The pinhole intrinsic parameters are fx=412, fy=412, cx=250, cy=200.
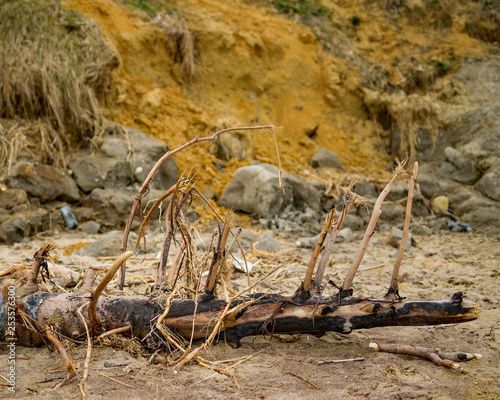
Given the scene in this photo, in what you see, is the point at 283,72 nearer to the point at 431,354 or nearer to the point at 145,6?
the point at 145,6

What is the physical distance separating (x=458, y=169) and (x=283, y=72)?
374 centimetres

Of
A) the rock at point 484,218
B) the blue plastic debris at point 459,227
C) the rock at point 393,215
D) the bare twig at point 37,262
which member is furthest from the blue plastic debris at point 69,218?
the rock at point 484,218

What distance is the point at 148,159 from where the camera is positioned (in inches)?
226

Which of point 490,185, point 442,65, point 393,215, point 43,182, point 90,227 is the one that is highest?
point 442,65

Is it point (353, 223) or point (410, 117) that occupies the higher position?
point (410, 117)

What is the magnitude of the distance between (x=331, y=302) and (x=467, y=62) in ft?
27.4

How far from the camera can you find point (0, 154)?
4.93 metres

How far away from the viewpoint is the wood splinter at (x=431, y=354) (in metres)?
1.85

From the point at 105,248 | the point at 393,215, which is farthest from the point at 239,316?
the point at 393,215

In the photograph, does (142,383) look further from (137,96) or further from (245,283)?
(137,96)

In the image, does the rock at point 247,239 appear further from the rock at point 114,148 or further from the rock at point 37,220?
the rock at point 37,220

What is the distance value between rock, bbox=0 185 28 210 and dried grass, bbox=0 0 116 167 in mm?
431

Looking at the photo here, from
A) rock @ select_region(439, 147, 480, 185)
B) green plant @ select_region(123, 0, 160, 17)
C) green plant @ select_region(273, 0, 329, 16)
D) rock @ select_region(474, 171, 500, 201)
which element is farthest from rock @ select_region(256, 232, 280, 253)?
green plant @ select_region(273, 0, 329, 16)

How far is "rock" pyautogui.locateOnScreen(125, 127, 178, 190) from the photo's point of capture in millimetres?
5633
